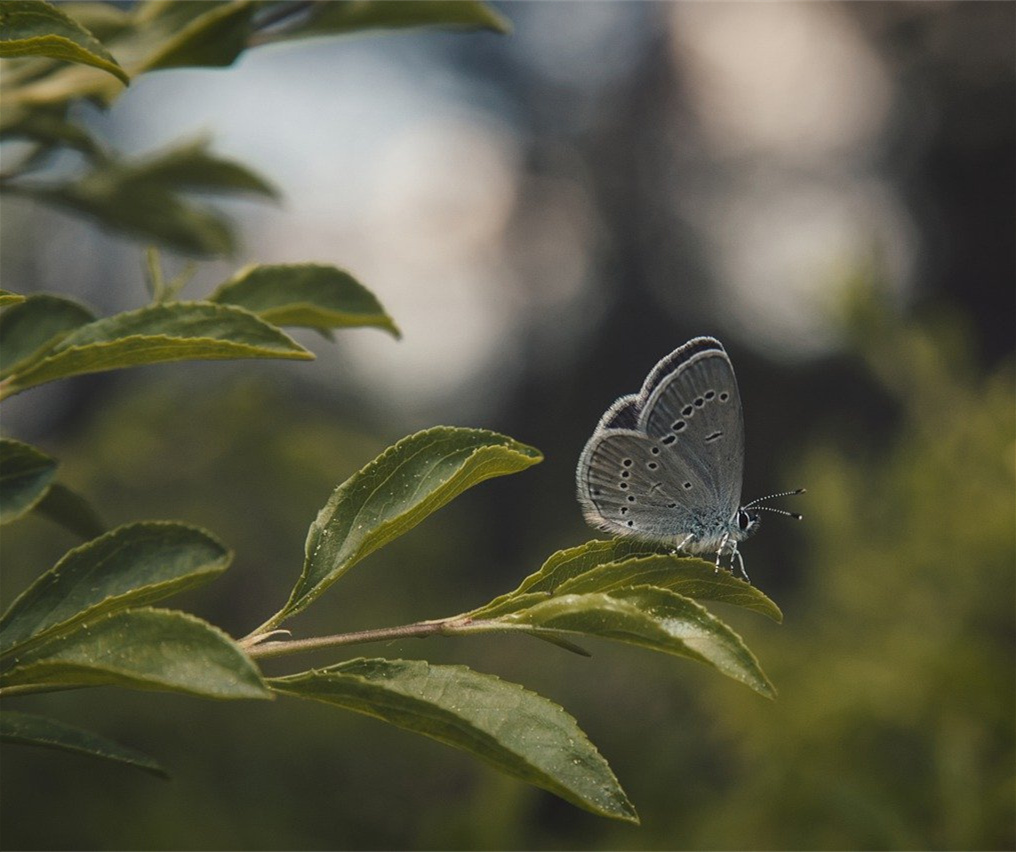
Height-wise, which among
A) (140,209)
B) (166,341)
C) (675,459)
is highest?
(166,341)

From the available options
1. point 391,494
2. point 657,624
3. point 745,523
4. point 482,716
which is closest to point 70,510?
point 391,494

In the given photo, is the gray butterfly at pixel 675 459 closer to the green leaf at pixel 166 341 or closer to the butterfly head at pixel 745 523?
the butterfly head at pixel 745 523

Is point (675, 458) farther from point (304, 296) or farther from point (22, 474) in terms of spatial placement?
point (22, 474)

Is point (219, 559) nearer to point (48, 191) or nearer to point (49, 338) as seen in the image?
point (49, 338)

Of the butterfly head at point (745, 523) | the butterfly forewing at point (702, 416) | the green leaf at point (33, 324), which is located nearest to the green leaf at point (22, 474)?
the green leaf at point (33, 324)

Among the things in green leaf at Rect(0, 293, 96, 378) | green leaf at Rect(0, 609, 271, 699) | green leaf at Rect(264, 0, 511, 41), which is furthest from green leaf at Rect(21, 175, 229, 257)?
green leaf at Rect(0, 609, 271, 699)

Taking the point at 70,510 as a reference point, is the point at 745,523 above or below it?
below
